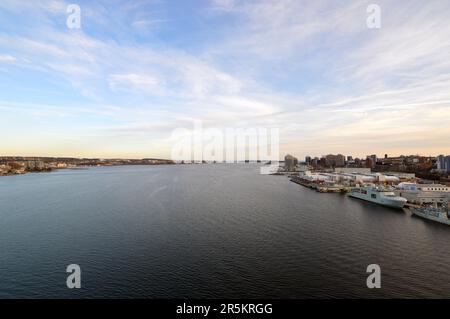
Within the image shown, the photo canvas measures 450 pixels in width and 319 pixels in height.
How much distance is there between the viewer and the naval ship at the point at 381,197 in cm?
2425

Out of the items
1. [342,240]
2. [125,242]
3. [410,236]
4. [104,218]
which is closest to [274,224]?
[342,240]

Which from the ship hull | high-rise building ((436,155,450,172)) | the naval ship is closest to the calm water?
the ship hull

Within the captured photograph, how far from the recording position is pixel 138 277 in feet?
34.0

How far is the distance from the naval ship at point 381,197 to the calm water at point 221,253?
7.46ft

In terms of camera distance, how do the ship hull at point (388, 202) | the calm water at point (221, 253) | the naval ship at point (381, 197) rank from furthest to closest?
1. the naval ship at point (381, 197)
2. the ship hull at point (388, 202)
3. the calm water at point (221, 253)

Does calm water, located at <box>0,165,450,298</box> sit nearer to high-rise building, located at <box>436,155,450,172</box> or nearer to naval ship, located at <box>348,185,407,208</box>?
naval ship, located at <box>348,185,407,208</box>

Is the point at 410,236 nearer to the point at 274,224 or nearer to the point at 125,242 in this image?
the point at 274,224

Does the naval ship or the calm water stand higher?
the naval ship

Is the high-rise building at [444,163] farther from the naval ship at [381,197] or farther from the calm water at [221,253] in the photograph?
the calm water at [221,253]

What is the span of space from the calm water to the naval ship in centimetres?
227

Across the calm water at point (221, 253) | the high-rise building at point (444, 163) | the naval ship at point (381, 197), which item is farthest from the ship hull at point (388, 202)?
the high-rise building at point (444, 163)

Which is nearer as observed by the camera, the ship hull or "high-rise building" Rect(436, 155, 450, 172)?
the ship hull

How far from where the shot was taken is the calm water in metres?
9.62
